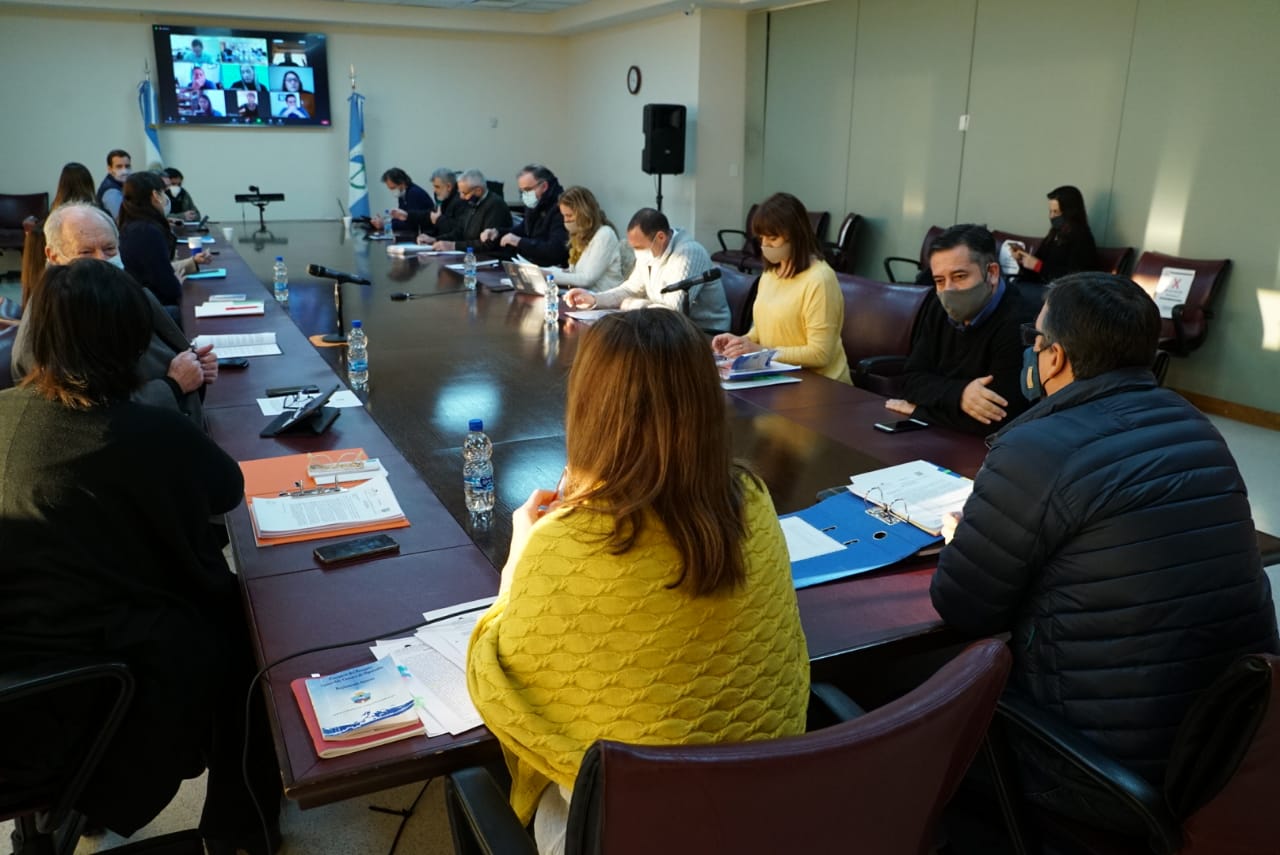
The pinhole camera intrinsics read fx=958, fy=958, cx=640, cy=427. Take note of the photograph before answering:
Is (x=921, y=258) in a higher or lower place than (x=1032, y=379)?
lower

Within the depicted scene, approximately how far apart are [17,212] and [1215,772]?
417 inches

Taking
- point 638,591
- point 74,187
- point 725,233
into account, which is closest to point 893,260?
point 725,233

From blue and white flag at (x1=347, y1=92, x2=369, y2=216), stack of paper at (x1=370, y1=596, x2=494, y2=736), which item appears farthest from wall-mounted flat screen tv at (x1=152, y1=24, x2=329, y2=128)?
stack of paper at (x1=370, y1=596, x2=494, y2=736)

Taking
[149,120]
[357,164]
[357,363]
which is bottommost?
[357,363]

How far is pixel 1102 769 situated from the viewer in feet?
4.17

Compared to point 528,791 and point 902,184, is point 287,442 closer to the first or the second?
point 528,791

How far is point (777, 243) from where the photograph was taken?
3.34m

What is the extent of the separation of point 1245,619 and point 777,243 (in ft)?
7.23

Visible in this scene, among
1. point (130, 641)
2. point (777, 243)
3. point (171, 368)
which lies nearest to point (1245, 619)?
point (130, 641)

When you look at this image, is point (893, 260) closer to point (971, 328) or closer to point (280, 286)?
point (280, 286)

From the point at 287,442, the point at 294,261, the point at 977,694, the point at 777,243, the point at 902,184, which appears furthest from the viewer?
the point at 902,184

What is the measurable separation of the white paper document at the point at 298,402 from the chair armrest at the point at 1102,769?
1921 millimetres

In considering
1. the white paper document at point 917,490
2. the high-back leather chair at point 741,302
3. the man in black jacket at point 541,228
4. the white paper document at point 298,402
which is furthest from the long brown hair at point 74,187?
the white paper document at point 917,490

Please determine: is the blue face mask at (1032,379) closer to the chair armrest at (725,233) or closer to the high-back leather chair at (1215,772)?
the high-back leather chair at (1215,772)
